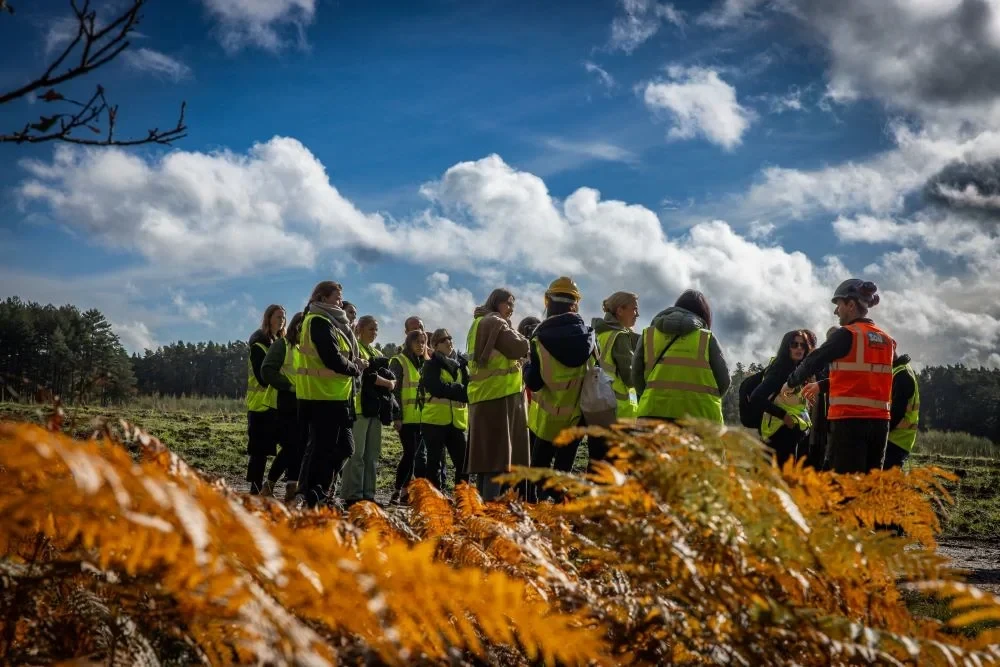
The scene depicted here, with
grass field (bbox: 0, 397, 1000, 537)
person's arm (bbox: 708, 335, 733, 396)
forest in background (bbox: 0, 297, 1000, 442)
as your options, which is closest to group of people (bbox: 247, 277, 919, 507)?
person's arm (bbox: 708, 335, 733, 396)

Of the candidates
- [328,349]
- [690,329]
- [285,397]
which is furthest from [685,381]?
[285,397]

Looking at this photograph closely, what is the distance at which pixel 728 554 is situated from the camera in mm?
1503

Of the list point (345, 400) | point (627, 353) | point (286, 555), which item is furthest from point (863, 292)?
point (286, 555)

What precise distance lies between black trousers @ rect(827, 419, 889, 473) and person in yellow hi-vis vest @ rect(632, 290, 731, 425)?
1026mm

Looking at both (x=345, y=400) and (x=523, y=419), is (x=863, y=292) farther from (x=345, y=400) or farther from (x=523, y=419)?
(x=345, y=400)

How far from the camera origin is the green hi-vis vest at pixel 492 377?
7785mm

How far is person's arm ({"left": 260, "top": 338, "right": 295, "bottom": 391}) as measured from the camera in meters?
8.98

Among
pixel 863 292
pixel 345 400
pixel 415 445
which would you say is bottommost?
pixel 415 445

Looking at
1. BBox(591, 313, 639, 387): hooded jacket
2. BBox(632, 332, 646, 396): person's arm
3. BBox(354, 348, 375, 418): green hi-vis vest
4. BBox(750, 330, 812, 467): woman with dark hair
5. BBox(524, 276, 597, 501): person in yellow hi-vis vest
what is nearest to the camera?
BBox(632, 332, 646, 396): person's arm

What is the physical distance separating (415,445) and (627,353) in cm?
412

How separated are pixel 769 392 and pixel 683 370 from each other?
1383 millimetres

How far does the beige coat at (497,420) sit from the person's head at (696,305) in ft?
5.17

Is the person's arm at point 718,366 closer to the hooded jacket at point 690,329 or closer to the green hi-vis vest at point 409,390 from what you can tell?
the hooded jacket at point 690,329

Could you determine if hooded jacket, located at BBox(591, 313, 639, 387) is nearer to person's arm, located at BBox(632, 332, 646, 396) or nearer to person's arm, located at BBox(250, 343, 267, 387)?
person's arm, located at BBox(632, 332, 646, 396)
